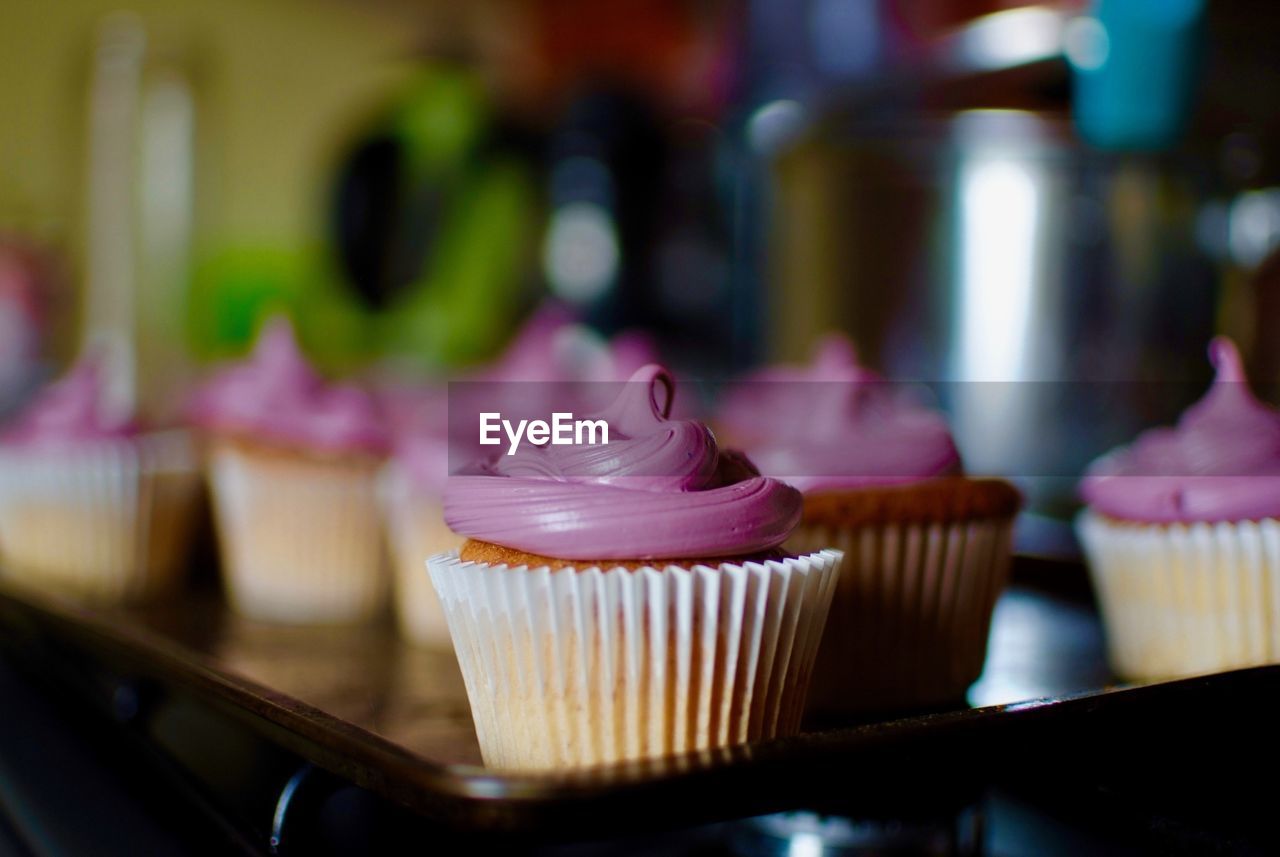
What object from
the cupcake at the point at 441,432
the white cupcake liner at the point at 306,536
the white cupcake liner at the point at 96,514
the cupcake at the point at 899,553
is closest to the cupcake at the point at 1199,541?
the cupcake at the point at 899,553

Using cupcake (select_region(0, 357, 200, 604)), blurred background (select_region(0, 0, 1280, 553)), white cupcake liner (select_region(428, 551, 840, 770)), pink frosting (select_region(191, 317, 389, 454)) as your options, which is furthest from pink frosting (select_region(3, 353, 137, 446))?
white cupcake liner (select_region(428, 551, 840, 770))

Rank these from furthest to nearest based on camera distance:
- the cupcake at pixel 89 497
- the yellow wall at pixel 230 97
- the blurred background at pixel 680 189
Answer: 1. the yellow wall at pixel 230 97
2. the cupcake at pixel 89 497
3. the blurred background at pixel 680 189

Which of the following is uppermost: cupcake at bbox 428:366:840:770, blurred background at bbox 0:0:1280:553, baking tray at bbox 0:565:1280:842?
blurred background at bbox 0:0:1280:553

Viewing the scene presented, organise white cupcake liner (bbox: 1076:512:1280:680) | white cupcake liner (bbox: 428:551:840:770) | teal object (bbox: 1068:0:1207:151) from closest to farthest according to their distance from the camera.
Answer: white cupcake liner (bbox: 428:551:840:770) < white cupcake liner (bbox: 1076:512:1280:680) < teal object (bbox: 1068:0:1207:151)

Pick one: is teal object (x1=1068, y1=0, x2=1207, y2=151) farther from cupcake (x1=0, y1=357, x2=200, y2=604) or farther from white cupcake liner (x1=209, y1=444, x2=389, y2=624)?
cupcake (x1=0, y1=357, x2=200, y2=604)

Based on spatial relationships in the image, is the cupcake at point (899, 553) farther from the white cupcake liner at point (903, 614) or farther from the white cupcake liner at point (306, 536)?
the white cupcake liner at point (306, 536)

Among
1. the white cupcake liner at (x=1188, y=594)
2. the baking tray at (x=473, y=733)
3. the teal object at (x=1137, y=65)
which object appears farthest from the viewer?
the teal object at (x=1137, y=65)

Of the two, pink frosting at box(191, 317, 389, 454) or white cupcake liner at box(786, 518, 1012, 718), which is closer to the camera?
white cupcake liner at box(786, 518, 1012, 718)
